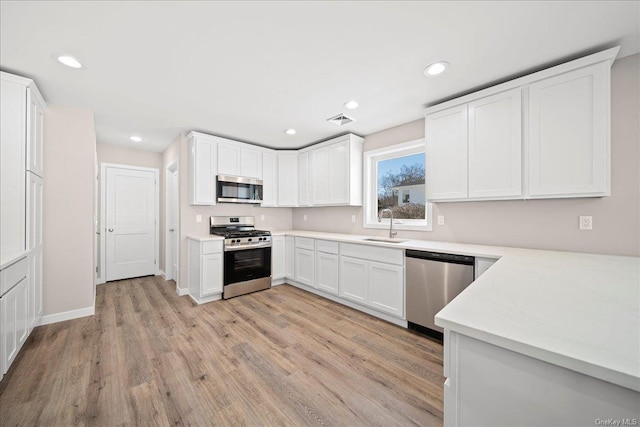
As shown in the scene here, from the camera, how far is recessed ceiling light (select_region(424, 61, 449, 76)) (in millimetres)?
2064

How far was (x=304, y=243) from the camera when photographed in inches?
157

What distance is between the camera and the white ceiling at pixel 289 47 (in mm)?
1535

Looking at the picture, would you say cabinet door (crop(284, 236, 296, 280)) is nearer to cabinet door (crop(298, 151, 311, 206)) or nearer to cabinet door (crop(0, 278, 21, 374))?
cabinet door (crop(298, 151, 311, 206))

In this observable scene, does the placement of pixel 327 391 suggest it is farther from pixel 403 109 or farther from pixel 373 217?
pixel 403 109

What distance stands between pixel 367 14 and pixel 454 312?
5.74 feet

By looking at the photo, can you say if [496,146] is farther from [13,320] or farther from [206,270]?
[13,320]

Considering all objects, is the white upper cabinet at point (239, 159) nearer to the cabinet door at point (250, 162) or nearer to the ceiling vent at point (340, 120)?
the cabinet door at point (250, 162)

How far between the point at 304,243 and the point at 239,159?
1.79m

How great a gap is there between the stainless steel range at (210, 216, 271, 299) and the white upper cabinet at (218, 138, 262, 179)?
0.84 meters

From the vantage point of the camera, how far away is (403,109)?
296 centimetres

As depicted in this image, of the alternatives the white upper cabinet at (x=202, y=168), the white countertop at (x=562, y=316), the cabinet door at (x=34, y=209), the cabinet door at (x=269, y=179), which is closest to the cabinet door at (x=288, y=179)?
the cabinet door at (x=269, y=179)

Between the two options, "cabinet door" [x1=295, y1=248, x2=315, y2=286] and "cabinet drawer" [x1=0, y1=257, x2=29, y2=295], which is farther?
"cabinet door" [x1=295, y1=248, x2=315, y2=286]

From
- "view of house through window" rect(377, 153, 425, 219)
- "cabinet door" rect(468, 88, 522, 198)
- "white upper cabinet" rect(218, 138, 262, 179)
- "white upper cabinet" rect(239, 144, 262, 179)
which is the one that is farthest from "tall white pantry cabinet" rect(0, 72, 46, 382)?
"cabinet door" rect(468, 88, 522, 198)

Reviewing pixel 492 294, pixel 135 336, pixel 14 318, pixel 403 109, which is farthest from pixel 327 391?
pixel 403 109
